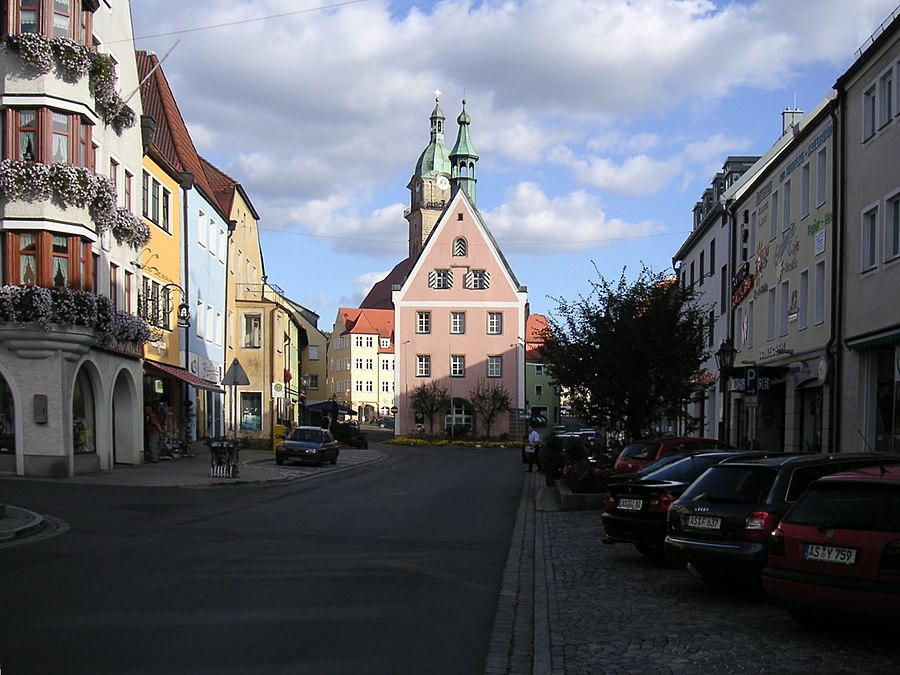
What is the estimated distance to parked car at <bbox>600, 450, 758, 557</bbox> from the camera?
42.2 ft

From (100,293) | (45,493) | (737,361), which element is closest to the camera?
(45,493)

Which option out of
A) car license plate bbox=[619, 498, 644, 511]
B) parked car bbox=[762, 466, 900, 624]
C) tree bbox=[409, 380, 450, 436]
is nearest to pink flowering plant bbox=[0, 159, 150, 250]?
car license plate bbox=[619, 498, 644, 511]

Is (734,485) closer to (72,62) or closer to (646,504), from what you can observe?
(646,504)

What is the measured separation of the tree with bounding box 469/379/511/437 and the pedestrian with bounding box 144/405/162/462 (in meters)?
41.2

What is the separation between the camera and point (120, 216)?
28.5 metres

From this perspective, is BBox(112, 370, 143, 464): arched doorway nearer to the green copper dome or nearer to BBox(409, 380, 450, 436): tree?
BBox(409, 380, 450, 436): tree

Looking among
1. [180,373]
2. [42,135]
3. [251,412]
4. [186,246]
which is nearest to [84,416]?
[42,135]

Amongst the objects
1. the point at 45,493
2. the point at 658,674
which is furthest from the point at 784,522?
the point at 45,493

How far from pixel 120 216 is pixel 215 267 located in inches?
664

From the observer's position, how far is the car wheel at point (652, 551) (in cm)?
1317

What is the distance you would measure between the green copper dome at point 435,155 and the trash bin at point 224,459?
4079 inches

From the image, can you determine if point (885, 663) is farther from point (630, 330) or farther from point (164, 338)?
point (164, 338)

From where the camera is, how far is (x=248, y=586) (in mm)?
10922

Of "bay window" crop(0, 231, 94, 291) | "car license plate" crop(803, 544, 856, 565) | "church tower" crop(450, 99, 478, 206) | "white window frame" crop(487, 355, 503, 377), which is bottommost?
"car license plate" crop(803, 544, 856, 565)
